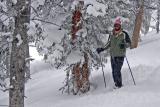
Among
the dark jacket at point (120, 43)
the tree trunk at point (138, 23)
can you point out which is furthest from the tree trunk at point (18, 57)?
the tree trunk at point (138, 23)

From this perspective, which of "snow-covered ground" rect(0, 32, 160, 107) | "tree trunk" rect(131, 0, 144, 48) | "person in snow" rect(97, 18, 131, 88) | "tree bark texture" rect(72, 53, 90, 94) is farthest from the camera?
"tree trunk" rect(131, 0, 144, 48)

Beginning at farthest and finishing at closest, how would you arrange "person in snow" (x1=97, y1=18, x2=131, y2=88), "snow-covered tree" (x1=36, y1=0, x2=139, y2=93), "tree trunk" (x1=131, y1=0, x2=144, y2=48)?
"tree trunk" (x1=131, y1=0, x2=144, y2=48) < "snow-covered tree" (x1=36, y1=0, x2=139, y2=93) < "person in snow" (x1=97, y1=18, x2=131, y2=88)

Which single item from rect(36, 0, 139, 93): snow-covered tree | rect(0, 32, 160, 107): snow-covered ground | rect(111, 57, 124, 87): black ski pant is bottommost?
rect(0, 32, 160, 107): snow-covered ground

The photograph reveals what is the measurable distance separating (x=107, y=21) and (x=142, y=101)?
4.60 meters

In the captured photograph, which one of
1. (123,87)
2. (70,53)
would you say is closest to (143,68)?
(123,87)

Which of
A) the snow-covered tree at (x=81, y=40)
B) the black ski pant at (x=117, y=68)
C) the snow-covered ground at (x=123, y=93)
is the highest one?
the snow-covered tree at (x=81, y=40)

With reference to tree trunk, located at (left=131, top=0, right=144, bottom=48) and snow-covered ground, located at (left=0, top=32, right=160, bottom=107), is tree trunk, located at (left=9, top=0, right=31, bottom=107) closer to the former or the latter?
snow-covered ground, located at (left=0, top=32, right=160, bottom=107)

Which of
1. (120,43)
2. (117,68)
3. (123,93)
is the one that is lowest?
(123,93)

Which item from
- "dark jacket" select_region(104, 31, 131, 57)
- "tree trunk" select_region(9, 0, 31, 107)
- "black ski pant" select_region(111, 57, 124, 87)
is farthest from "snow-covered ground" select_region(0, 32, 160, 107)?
"tree trunk" select_region(9, 0, 31, 107)

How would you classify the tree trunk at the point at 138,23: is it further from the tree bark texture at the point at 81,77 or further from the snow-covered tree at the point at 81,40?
the tree bark texture at the point at 81,77

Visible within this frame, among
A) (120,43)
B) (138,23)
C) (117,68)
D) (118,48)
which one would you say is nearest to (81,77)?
(117,68)

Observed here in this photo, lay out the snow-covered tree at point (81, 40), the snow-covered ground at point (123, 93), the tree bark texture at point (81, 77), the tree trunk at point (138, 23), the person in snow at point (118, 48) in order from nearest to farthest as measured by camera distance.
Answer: the snow-covered ground at point (123, 93) < the person in snow at point (118, 48) < the snow-covered tree at point (81, 40) < the tree bark texture at point (81, 77) < the tree trunk at point (138, 23)

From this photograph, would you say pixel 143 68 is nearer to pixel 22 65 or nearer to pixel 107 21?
pixel 107 21

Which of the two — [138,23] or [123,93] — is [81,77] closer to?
[123,93]
